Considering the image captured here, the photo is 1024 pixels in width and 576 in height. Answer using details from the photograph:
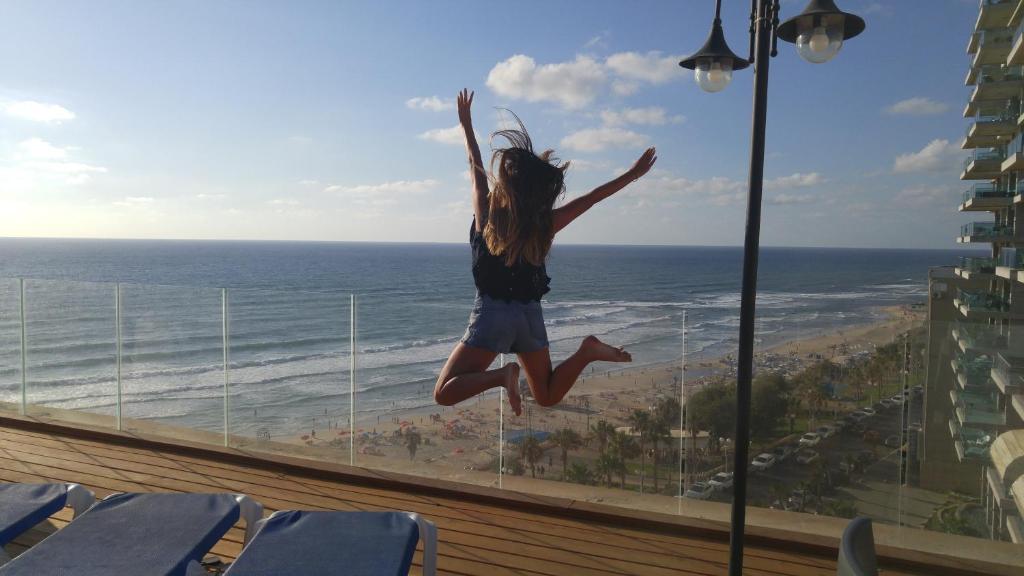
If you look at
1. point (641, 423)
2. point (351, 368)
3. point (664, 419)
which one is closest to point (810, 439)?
point (664, 419)

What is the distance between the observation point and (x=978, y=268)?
29422 mm

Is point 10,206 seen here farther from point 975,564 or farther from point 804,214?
point 975,564

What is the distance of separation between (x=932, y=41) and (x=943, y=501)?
5333cm

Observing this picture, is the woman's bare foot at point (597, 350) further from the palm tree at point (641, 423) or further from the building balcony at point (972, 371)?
the building balcony at point (972, 371)

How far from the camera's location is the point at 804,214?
1863 inches

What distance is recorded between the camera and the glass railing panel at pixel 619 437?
3.14 meters

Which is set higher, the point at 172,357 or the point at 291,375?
the point at 172,357

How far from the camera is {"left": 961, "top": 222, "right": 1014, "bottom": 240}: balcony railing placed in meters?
31.0

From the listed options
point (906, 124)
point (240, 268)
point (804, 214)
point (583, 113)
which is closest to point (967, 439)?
point (583, 113)

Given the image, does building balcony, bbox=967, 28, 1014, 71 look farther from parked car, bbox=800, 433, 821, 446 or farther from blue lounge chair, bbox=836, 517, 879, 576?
blue lounge chair, bbox=836, 517, 879, 576

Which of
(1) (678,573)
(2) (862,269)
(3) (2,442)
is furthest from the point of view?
(2) (862,269)

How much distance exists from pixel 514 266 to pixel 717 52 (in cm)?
97

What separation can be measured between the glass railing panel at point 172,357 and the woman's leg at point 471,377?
2.29 m

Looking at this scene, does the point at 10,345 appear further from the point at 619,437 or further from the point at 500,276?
the point at 619,437
